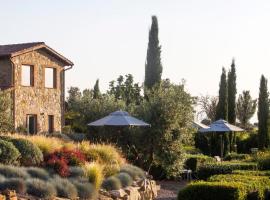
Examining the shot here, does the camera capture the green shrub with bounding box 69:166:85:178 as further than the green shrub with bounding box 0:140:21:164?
No

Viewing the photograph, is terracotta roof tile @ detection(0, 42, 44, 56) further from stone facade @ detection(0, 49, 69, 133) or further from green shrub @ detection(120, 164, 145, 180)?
green shrub @ detection(120, 164, 145, 180)

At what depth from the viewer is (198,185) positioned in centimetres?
1241

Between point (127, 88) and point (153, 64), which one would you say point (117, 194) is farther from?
point (127, 88)

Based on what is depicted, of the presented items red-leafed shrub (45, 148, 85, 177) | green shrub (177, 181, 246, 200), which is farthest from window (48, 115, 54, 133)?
green shrub (177, 181, 246, 200)

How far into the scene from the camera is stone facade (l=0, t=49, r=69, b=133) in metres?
26.6

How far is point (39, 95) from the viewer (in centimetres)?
2844

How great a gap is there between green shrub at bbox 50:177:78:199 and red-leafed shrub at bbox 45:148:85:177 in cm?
116

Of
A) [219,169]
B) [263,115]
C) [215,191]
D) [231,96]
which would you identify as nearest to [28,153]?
[215,191]

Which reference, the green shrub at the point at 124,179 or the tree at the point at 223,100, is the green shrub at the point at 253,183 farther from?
the tree at the point at 223,100

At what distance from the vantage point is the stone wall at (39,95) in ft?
88.1

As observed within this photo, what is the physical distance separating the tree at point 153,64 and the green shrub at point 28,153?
16.9 m

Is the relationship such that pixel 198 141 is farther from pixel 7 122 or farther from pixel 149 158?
pixel 7 122

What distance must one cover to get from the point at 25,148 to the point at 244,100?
129 ft

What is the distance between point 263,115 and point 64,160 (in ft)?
76.5
